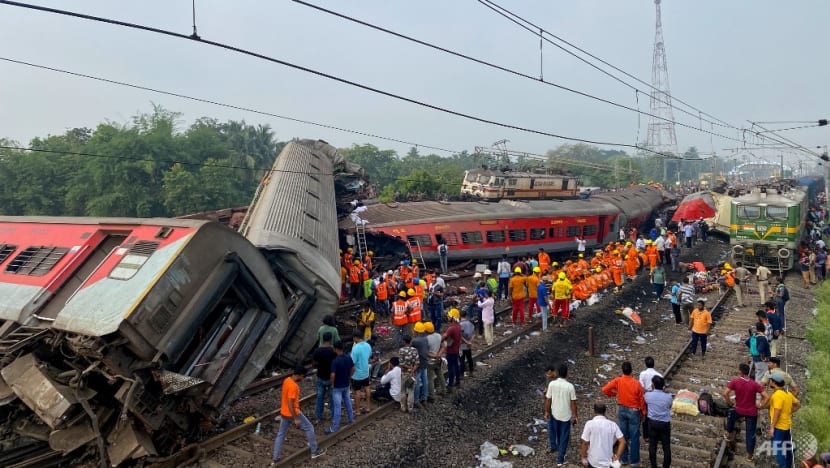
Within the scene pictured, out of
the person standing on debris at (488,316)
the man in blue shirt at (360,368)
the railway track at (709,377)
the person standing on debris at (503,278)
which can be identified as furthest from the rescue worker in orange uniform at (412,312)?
the person standing on debris at (503,278)

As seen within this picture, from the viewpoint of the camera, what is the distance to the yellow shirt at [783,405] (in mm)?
6809

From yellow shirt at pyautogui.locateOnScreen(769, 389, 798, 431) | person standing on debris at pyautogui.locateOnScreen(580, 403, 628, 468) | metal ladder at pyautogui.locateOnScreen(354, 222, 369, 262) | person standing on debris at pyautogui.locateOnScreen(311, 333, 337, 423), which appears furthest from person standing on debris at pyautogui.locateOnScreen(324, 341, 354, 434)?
metal ladder at pyautogui.locateOnScreen(354, 222, 369, 262)

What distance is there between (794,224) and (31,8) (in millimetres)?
21964

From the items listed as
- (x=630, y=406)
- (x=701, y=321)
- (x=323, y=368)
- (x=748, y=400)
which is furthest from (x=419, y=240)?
(x=748, y=400)

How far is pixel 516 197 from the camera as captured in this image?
28000mm

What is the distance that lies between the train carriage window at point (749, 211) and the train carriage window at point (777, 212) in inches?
13.2

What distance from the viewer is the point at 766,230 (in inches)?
770

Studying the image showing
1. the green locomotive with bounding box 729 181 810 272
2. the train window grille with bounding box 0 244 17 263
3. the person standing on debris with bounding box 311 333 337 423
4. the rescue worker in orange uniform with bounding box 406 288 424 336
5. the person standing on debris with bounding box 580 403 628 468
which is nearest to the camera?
the person standing on debris with bounding box 580 403 628 468

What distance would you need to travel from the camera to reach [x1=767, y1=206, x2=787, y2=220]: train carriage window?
1942cm

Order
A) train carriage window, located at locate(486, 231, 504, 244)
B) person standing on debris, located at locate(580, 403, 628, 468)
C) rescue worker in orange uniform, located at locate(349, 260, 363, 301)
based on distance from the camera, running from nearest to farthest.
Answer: person standing on debris, located at locate(580, 403, 628, 468), rescue worker in orange uniform, located at locate(349, 260, 363, 301), train carriage window, located at locate(486, 231, 504, 244)

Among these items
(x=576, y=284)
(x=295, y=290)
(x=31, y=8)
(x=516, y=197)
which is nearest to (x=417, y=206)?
(x=516, y=197)

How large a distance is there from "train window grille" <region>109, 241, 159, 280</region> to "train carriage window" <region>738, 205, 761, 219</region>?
66.0 feet

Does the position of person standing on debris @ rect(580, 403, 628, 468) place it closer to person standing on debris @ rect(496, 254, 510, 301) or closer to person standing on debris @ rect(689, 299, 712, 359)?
person standing on debris @ rect(689, 299, 712, 359)

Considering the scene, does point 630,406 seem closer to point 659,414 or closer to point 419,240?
point 659,414
